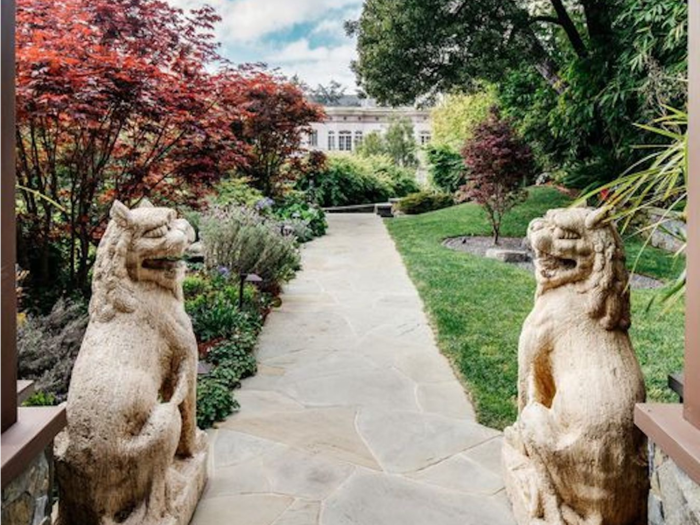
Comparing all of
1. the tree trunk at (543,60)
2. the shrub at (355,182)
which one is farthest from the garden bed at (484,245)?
the shrub at (355,182)

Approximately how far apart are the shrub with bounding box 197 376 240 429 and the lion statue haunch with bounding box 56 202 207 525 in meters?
1.03

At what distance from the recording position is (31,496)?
62.6 inches

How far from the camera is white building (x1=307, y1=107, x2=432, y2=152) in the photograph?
36344 mm

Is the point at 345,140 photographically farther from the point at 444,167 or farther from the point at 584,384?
the point at 584,384

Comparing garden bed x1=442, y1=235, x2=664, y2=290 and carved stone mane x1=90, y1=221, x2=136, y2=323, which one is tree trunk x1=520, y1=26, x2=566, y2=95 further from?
carved stone mane x1=90, y1=221, x2=136, y2=323

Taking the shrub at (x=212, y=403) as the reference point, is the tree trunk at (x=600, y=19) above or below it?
above

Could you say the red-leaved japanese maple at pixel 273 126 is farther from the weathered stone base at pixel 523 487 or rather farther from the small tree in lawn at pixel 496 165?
the weathered stone base at pixel 523 487

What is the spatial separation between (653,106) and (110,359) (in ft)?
28.8

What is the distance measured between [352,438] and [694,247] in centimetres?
223

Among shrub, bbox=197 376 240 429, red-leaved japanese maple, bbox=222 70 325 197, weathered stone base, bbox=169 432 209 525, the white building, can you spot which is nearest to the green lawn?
shrub, bbox=197 376 240 429

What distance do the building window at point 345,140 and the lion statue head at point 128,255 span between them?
35649mm

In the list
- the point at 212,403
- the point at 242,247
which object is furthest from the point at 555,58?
the point at 212,403

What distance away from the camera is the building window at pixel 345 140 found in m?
37.1

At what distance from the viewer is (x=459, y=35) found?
9.22m
